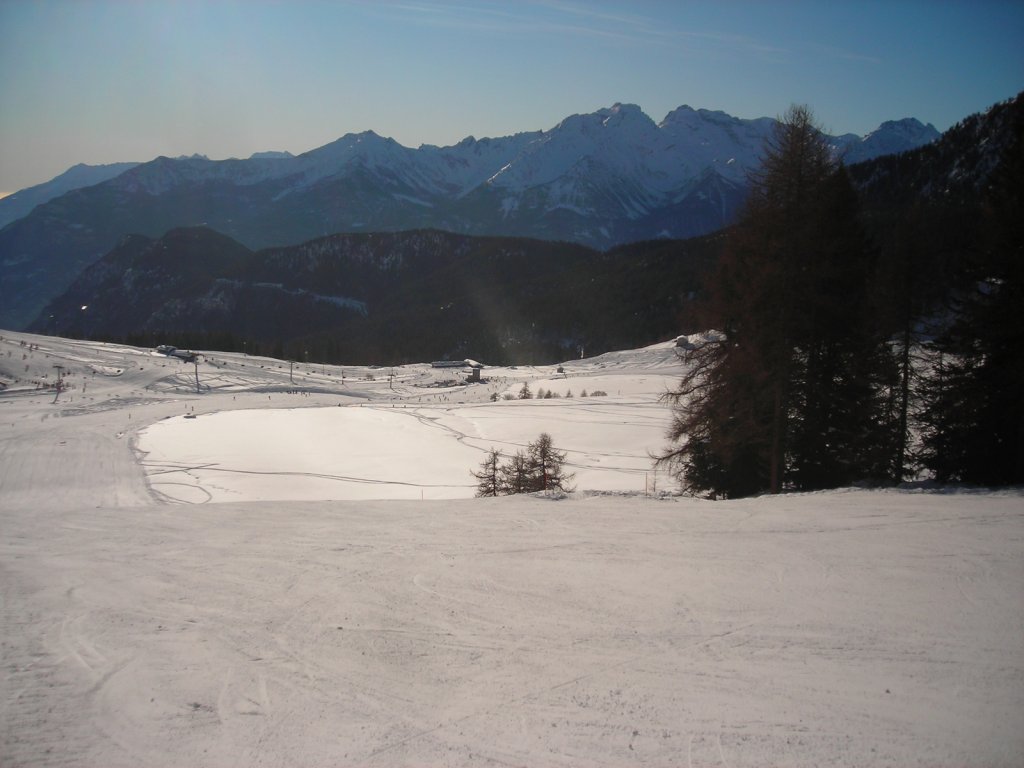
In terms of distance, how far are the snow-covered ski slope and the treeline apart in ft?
9.69

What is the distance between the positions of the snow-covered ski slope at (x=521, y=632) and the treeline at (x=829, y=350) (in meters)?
2.95

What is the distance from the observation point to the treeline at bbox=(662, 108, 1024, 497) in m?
Answer: 14.0

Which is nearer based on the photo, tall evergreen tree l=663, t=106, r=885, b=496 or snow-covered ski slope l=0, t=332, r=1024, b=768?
snow-covered ski slope l=0, t=332, r=1024, b=768

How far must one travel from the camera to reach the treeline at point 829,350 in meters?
14.0

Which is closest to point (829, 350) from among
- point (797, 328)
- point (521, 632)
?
point (797, 328)

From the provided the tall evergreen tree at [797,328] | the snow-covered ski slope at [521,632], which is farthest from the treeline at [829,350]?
the snow-covered ski slope at [521,632]

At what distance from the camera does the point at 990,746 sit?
15.9ft

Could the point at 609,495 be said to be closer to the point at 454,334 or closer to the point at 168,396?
the point at 168,396

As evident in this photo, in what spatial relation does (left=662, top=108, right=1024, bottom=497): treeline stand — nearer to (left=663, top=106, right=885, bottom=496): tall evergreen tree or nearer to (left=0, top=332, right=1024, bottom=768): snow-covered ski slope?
(left=663, top=106, right=885, bottom=496): tall evergreen tree

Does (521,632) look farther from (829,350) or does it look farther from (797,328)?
(829,350)

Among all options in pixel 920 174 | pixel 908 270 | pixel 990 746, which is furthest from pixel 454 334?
pixel 990 746

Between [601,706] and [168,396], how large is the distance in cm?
7322

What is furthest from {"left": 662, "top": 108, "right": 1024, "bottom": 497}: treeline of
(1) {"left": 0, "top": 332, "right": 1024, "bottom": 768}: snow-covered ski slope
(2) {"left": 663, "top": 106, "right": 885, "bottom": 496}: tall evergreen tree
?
(1) {"left": 0, "top": 332, "right": 1024, "bottom": 768}: snow-covered ski slope

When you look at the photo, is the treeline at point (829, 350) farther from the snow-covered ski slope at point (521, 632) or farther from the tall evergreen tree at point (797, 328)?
the snow-covered ski slope at point (521, 632)
